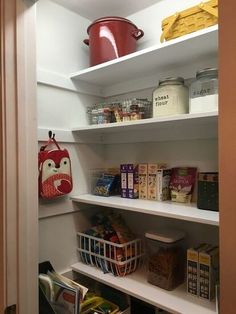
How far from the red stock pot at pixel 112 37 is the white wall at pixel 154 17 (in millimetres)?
83

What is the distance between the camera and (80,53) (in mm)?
1608

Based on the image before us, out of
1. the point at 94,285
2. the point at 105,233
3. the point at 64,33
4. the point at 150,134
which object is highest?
the point at 64,33

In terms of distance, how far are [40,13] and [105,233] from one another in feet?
4.11

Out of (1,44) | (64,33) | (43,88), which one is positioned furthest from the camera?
(64,33)

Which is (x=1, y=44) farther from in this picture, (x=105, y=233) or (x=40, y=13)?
(x=105, y=233)

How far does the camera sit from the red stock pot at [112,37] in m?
1.35

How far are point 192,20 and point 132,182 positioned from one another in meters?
0.83

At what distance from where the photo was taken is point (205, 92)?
1078mm

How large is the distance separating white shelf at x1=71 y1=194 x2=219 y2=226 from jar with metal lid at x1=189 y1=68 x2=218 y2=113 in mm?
420

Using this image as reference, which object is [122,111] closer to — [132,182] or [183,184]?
[132,182]

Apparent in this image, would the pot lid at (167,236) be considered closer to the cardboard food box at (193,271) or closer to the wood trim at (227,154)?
the cardboard food box at (193,271)

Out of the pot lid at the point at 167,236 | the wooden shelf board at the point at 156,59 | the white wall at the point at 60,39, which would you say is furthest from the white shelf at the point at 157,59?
the pot lid at the point at 167,236

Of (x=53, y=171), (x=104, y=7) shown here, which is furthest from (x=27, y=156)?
(x=104, y=7)

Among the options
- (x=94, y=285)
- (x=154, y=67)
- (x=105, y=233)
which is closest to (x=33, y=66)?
(x=154, y=67)
